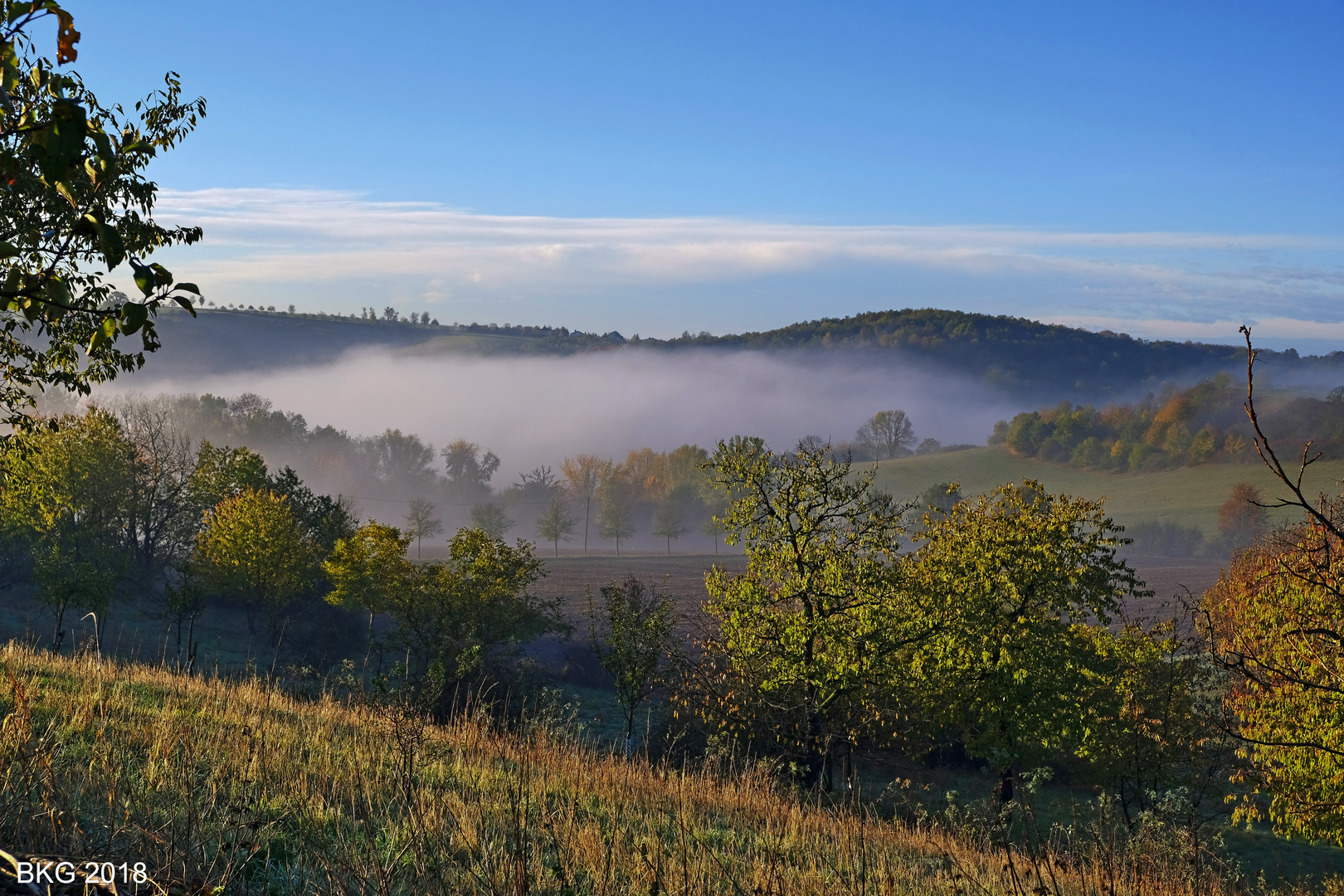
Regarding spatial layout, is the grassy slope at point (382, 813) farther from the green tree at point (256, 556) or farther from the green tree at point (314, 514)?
the green tree at point (314, 514)

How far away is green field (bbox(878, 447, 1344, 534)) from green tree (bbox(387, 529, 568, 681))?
11642 cm

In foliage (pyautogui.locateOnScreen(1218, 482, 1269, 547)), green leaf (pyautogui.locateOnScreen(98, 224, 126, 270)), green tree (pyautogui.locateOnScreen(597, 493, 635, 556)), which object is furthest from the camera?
green tree (pyautogui.locateOnScreen(597, 493, 635, 556))

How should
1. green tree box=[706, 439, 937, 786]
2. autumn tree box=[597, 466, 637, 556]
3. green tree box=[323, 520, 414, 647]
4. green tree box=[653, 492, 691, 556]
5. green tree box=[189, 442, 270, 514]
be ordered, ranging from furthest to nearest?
green tree box=[653, 492, 691, 556], autumn tree box=[597, 466, 637, 556], green tree box=[189, 442, 270, 514], green tree box=[323, 520, 414, 647], green tree box=[706, 439, 937, 786]

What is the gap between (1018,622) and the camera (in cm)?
3319

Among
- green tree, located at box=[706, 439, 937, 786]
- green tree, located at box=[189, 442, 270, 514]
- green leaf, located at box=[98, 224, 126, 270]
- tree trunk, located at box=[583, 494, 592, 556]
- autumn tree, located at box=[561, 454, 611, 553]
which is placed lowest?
tree trunk, located at box=[583, 494, 592, 556]

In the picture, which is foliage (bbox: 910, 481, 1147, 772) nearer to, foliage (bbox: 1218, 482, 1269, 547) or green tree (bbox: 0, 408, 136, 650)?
green tree (bbox: 0, 408, 136, 650)

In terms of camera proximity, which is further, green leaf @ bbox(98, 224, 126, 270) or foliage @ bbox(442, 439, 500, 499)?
foliage @ bbox(442, 439, 500, 499)

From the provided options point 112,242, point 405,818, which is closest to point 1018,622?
point 405,818

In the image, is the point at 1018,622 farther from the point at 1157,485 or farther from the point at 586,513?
Result: the point at 1157,485

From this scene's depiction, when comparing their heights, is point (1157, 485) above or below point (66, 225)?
below

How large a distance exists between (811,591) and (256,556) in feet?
135

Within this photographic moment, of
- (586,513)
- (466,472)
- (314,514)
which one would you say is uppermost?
(314,514)

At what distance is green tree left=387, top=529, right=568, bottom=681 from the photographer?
50.2 m

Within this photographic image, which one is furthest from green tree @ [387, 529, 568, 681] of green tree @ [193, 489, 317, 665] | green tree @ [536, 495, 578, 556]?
green tree @ [536, 495, 578, 556]
